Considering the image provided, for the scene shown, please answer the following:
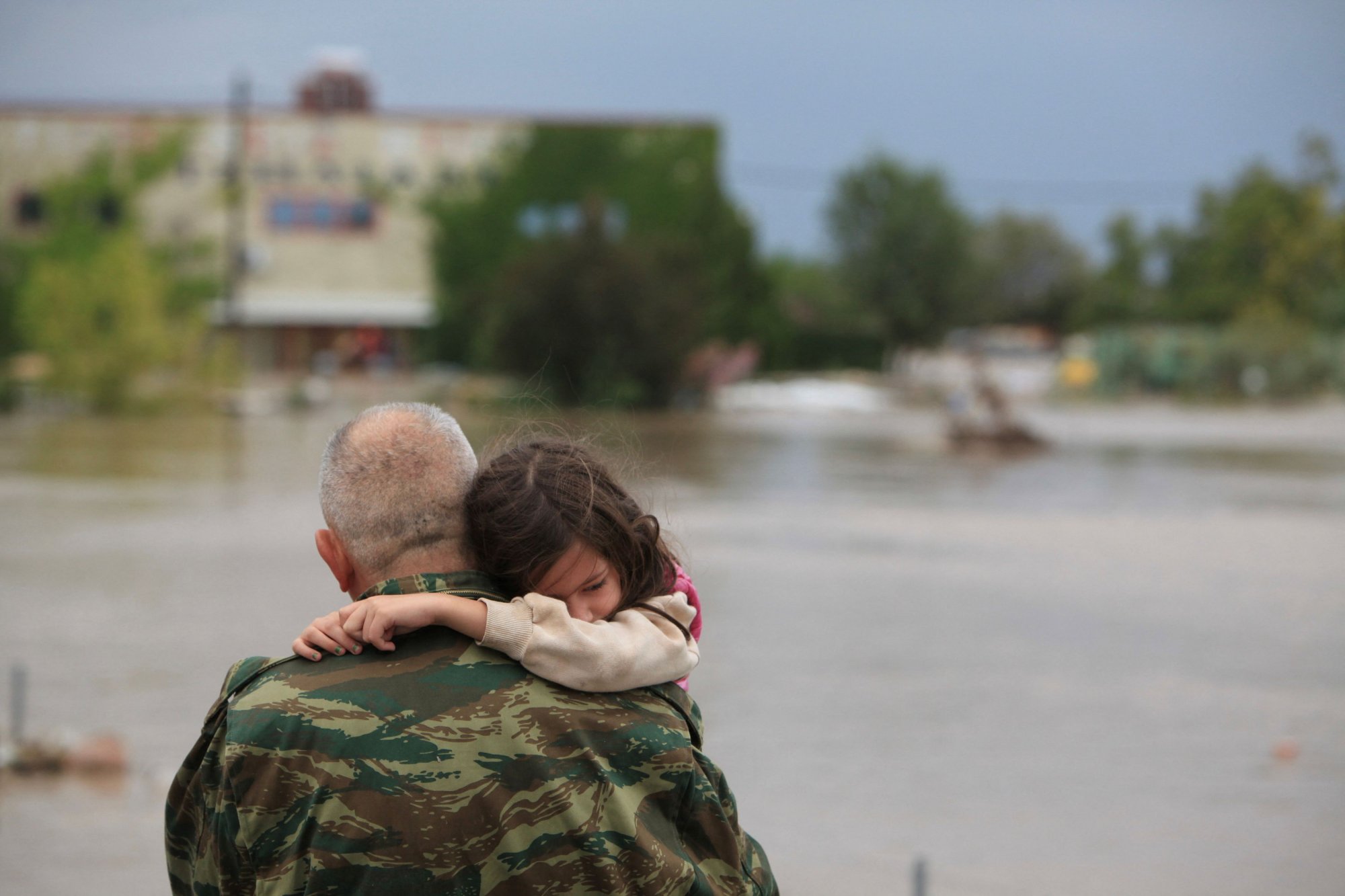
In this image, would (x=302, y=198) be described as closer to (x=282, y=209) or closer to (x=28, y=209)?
(x=282, y=209)

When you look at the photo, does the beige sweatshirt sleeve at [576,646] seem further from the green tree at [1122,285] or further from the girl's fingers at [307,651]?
the green tree at [1122,285]

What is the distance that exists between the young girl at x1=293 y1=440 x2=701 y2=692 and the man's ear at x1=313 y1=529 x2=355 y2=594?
4.8 inches

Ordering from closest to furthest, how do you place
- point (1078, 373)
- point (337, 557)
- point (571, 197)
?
1. point (337, 557)
2. point (571, 197)
3. point (1078, 373)

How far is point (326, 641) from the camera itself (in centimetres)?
216

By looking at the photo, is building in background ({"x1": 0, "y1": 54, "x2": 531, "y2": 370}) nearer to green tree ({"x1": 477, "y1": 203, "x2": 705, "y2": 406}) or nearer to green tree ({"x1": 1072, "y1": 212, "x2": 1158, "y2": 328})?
green tree ({"x1": 477, "y1": 203, "x2": 705, "y2": 406})

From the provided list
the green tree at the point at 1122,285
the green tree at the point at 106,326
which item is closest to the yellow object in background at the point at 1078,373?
the green tree at the point at 1122,285

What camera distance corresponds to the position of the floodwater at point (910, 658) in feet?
19.3

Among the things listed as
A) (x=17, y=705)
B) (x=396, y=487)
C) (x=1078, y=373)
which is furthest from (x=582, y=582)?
(x=1078, y=373)

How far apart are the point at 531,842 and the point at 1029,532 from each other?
15.1 metres

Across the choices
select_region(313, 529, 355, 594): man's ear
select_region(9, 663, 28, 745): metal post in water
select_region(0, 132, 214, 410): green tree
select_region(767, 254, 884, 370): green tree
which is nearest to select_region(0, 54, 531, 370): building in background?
select_region(0, 132, 214, 410): green tree

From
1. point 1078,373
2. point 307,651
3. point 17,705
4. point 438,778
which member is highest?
point 307,651

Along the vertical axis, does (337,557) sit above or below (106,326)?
above

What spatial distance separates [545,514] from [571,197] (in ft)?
175

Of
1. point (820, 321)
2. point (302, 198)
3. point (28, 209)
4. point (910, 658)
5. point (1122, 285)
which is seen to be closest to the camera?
point (910, 658)
